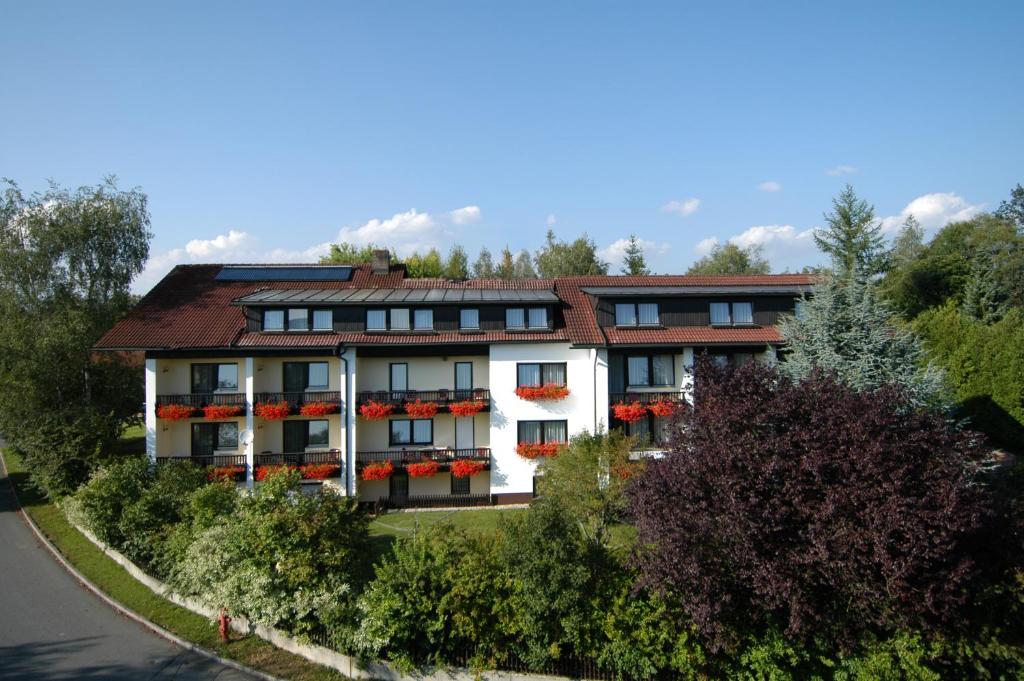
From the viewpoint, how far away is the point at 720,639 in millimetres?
13258

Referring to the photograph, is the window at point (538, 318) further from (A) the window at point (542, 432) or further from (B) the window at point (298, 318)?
(B) the window at point (298, 318)

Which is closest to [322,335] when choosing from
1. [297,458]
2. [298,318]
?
[298,318]

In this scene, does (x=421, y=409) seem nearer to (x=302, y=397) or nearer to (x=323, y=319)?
(x=302, y=397)

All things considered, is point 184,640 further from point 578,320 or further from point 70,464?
point 578,320

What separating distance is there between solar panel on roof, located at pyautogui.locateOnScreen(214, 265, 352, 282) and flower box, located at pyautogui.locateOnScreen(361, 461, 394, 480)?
1051 cm

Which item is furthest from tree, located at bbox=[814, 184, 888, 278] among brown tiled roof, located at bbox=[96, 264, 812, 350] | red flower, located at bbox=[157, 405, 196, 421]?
red flower, located at bbox=[157, 405, 196, 421]

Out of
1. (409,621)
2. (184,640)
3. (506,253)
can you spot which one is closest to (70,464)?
(184,640)

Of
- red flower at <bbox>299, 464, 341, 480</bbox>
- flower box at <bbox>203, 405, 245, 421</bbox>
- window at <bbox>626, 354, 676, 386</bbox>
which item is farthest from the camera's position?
window at <bbox>626, 354, 676, 386</bbox>

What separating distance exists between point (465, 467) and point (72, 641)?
14.7 metres

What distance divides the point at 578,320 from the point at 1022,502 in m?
18.2

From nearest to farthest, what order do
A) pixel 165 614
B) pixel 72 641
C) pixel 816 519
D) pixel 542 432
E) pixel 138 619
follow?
pixel 816 519 < pixel 72 641 < pixel 138 619 < pixel 165 614 < pixel 542 432

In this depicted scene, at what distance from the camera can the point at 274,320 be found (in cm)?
2878

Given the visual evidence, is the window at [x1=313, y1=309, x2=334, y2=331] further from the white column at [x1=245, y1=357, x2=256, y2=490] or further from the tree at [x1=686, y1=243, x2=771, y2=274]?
the tree at [x1=686, y1=243, x2=771, y2=274]

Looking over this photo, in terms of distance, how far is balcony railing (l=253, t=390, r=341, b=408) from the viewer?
27.7m
